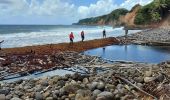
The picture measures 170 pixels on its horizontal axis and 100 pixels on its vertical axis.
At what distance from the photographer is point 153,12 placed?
400 feet

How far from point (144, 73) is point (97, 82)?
12.5 ft

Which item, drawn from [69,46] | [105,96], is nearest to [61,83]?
[105,96]

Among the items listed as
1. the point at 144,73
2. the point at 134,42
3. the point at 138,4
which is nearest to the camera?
the point at 144,73

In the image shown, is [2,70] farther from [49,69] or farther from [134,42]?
[134,42]

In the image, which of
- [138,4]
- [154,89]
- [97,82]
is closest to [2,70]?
[97,82]

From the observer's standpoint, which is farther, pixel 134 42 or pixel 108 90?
pixel 134 42

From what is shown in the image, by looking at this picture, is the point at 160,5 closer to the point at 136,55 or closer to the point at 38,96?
the point at 136,55

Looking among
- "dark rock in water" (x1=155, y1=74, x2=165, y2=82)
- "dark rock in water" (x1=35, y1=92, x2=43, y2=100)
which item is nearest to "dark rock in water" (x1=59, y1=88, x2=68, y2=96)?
"dark rock in water" (x1=35, y1=92, x2=43, y2=100)

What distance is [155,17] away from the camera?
119 meters

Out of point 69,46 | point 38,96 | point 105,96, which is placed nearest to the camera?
point 105,96

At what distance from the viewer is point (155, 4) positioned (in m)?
121

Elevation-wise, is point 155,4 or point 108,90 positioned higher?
point 155,4

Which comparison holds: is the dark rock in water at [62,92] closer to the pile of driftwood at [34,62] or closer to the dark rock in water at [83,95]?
the dark rock in water at [83,95]

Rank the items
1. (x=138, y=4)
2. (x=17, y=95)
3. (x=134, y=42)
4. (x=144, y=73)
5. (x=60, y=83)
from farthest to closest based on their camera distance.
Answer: (x=138, y=4) < (x=134, y=42) < (x=144, y=73) < (x=60, y=83) < (x=17, y=95)
